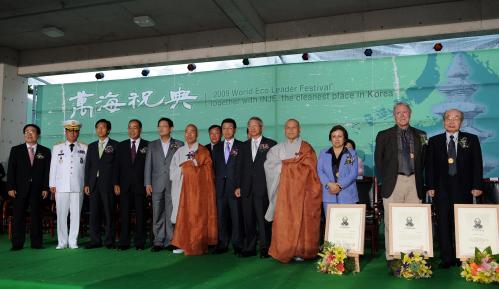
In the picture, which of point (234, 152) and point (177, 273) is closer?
point (177, 273)

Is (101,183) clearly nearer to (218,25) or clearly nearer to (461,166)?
(218,25)

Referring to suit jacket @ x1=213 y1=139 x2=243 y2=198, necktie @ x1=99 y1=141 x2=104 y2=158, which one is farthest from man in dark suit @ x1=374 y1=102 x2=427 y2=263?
necktie @ x1=99 y1=141 x2=104 y2=158

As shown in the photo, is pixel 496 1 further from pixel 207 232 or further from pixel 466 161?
pixel 207 232

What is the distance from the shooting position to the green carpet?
3.16m

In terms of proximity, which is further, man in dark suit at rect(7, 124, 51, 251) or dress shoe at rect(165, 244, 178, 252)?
man in dark suit at rect(7, 124, 51, 251)

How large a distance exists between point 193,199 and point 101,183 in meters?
1.14

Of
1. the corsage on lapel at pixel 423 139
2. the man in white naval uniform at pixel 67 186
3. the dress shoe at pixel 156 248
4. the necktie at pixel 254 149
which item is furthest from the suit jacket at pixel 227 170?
the corsage on lapel at pixel 423 139

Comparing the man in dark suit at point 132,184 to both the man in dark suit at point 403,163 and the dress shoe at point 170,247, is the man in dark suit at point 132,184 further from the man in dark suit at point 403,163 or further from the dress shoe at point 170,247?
the man in dark suit at point 403,163

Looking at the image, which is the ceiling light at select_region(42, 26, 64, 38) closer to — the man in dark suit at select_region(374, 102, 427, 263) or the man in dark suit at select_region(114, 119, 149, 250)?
the man in dark suit at select_region(114, 119, 149, 250)

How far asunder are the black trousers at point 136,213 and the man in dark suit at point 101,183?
5.9 inches

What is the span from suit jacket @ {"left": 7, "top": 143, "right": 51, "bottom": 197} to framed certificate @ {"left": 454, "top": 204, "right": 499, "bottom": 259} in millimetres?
4205

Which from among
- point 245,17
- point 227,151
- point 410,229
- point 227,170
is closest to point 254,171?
point 227,170

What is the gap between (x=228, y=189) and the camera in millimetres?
4676

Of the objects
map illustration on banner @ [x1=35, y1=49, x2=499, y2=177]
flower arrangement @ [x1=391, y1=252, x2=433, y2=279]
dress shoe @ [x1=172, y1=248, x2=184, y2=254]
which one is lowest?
dress shoe @ [x1=172, y1=248, x2=184, y2=254]
